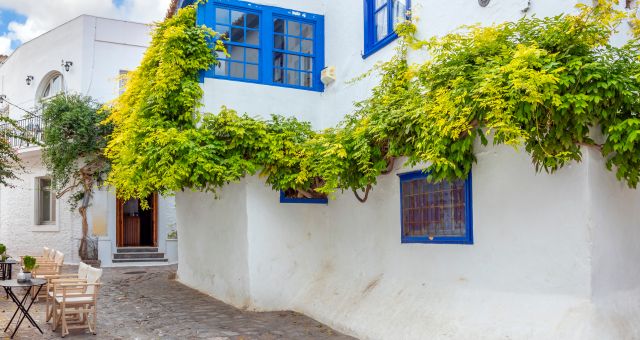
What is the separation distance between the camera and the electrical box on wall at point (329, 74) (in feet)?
34.3

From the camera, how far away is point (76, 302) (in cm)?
801

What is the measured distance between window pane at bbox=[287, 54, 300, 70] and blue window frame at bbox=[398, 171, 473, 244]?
3585 mm

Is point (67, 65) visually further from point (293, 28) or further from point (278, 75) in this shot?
point (293, 28)

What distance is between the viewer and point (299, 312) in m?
9.71

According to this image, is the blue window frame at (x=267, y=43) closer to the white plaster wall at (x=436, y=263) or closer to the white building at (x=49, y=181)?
the white plaster wall at (x=436, y=263)

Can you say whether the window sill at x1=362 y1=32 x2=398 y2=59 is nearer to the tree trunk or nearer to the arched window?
the tree trunk

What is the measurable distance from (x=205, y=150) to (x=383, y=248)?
3040mm

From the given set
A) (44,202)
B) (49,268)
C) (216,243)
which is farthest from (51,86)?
(216,243)

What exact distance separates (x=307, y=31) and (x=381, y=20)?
1.75m

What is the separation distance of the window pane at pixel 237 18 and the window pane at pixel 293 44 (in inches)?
36.5

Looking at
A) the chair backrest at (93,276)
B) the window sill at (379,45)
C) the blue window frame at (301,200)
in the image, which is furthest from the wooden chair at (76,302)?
the window sill at (379,45)

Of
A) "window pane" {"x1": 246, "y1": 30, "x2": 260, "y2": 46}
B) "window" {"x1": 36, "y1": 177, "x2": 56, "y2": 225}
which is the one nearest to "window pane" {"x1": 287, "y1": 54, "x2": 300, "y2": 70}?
"window pane" {"x1": 246, "y1": 30, "x2": 260, "y2": 46}

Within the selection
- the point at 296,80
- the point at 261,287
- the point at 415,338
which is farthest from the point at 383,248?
the point at 296,80

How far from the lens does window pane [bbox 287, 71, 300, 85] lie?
10766 mm
